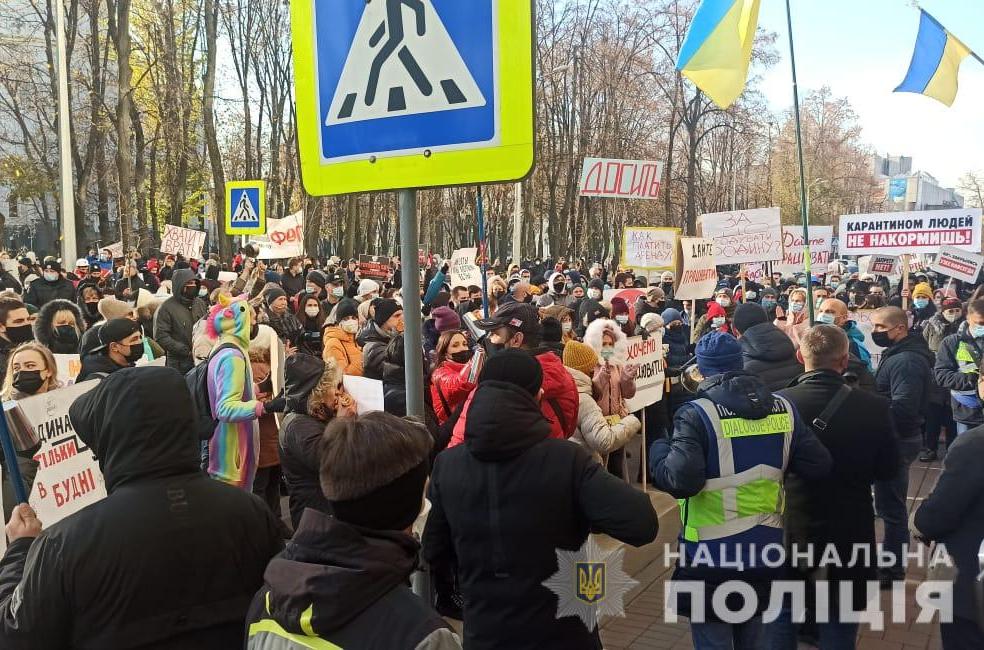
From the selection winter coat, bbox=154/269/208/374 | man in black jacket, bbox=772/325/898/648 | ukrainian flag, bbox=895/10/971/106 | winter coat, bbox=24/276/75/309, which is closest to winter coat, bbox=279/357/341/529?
man in black jacket, bbox=772/325/898/648

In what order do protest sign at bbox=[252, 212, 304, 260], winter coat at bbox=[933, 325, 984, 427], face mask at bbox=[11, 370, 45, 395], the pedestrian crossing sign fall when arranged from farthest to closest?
protest sign at bbox=[252, 212, 304, 260]
winter coat at bbox=[933, 325, 984, 427]
face mask at bbox=[11, 370, 45, 395]
the pedestrian crossing sign

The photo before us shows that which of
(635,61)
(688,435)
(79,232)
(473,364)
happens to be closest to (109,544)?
(688,435)

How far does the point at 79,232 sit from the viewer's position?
27984 mm

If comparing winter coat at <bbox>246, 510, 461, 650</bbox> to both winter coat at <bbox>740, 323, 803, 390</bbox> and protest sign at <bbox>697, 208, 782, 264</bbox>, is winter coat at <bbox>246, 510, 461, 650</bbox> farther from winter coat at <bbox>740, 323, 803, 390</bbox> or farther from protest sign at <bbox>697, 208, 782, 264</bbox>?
protest sign at <bbox>697, 208, 782, 264</bbox>

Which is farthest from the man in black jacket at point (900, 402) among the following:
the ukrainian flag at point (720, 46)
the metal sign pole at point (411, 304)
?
the metal sign pole at point (411, 304)

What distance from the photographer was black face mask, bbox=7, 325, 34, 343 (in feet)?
21.8

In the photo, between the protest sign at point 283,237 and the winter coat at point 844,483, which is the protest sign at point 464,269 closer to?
the protest sign at point 283,237

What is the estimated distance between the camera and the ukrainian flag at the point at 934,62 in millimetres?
10641

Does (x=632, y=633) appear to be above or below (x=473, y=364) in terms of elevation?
below

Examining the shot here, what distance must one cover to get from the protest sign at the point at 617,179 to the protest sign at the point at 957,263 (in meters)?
6.30

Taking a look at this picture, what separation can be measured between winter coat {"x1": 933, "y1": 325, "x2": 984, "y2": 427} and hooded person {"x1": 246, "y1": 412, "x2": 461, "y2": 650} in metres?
7.52

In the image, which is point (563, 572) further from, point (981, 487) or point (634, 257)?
point (634, 257)

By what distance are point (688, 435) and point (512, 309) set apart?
1.77m

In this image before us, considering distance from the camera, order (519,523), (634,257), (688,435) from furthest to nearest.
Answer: (634,257) < (688,435) < (519,523)
